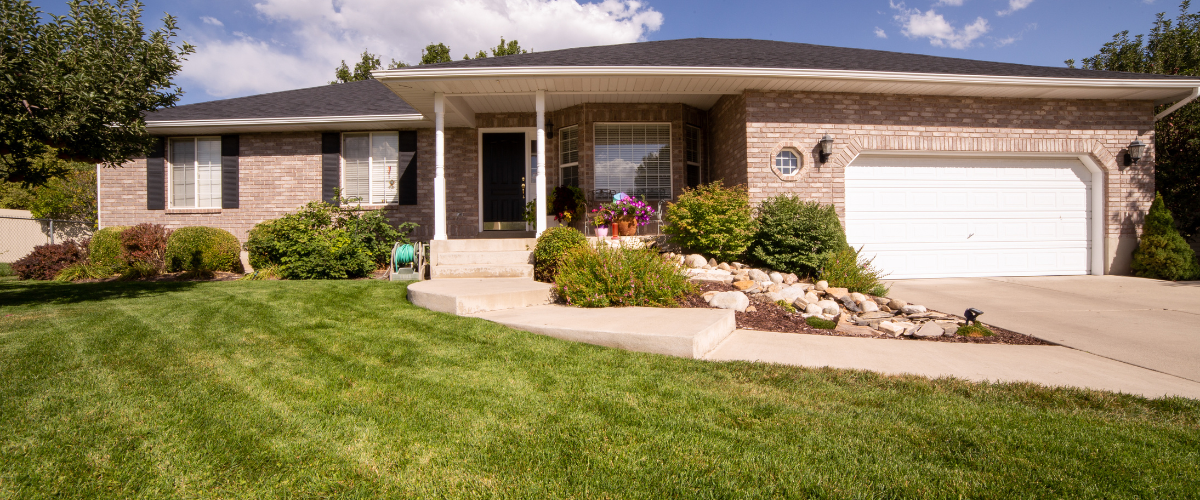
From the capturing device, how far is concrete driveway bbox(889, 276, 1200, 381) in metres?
4.06

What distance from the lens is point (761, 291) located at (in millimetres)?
6117

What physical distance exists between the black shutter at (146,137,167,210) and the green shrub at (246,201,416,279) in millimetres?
3205

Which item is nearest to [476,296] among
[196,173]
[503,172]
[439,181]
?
[439,181]

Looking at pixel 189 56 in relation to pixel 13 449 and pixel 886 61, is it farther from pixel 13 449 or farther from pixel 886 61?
pixel 886 61

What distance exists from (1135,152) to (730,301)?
8.08 metres

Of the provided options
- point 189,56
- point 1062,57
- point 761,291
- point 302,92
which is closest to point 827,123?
point 761,291

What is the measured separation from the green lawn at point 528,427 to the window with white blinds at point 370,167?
6683 millimetres

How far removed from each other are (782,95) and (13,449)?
8655 millimetres

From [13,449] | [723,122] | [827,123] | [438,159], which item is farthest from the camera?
[723,122]

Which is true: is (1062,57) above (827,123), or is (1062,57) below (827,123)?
above

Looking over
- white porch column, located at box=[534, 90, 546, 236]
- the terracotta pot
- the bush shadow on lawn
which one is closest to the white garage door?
the terracotta pot

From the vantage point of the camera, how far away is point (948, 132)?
828cm

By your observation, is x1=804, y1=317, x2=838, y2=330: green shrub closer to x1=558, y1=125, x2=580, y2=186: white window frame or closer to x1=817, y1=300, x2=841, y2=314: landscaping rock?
x1=817, y1=300, x2=841, y2=314: landscaping rock

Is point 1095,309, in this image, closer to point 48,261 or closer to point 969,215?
point 969,215
